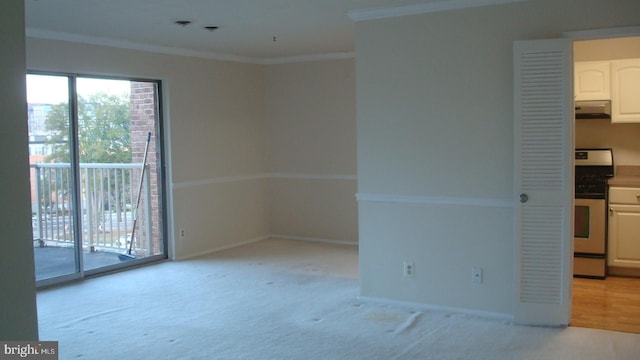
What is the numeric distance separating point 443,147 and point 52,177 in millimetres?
3781

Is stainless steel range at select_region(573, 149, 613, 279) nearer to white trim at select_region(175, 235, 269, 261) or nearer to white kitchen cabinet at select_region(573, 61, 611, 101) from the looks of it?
white kitchen cabinet at select_region(573, 61, 611, 101)

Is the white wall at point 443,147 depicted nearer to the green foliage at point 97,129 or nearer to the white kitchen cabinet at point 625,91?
the white kitchen cabinet at point 625,91

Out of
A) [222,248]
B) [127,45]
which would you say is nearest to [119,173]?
[127,45]

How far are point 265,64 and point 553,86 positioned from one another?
177 inches

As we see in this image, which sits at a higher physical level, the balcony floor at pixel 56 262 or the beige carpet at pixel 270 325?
the balcony floor at pixel 56 262

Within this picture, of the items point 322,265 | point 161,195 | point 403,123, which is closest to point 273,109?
point 161,195

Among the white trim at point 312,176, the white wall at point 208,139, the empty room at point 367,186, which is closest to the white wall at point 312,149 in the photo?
the white trim at point 312,176

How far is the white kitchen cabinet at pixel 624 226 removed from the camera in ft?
17.8

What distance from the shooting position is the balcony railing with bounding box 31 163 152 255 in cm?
577

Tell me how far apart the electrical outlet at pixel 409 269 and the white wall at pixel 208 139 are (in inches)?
118

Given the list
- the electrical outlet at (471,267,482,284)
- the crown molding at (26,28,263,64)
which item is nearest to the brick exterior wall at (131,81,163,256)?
the crown molding at (26,28,263,64)

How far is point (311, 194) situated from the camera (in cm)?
758

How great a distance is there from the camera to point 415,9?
14.4 feet

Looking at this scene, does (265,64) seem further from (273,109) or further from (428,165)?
(428,165)
